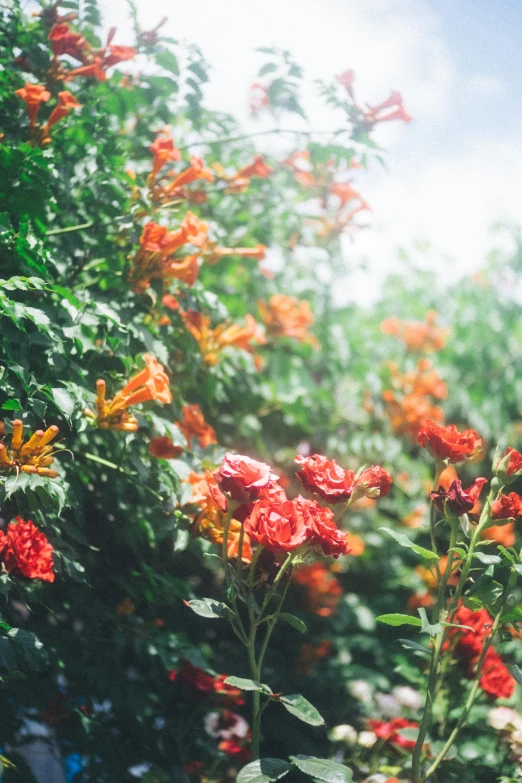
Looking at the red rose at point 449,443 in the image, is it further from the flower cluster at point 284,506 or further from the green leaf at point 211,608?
the green leaf at point 211,608

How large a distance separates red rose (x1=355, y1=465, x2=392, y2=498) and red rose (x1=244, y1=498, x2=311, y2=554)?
205mm

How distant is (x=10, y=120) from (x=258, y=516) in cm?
176

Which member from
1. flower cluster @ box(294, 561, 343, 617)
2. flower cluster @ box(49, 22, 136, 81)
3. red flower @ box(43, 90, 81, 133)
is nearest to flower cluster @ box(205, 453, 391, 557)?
red flower @ box(43, 90, 81, 133)

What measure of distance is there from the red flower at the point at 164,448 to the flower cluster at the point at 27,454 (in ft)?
1.40

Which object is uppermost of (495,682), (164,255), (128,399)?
(164,255)

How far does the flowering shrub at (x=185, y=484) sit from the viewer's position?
163cm

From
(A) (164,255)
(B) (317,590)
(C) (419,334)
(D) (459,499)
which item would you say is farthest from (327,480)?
Answer: (C) (419,334)

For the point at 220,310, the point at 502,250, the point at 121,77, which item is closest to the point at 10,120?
the point at 121,77

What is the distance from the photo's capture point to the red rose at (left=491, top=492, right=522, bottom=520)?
162cm

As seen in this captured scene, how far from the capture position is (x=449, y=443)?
1677 mm

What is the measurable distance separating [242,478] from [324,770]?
701 millimetres

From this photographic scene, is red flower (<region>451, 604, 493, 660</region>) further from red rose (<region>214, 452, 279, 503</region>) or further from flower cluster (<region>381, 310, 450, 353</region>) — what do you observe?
flower cluster (<region>381, 310, 450, 353</region>)

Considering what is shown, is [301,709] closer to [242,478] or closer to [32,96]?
[242,478]

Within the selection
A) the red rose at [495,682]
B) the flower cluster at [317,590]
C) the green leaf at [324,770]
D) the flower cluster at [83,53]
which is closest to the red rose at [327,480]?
the green leaf at [324,770]
